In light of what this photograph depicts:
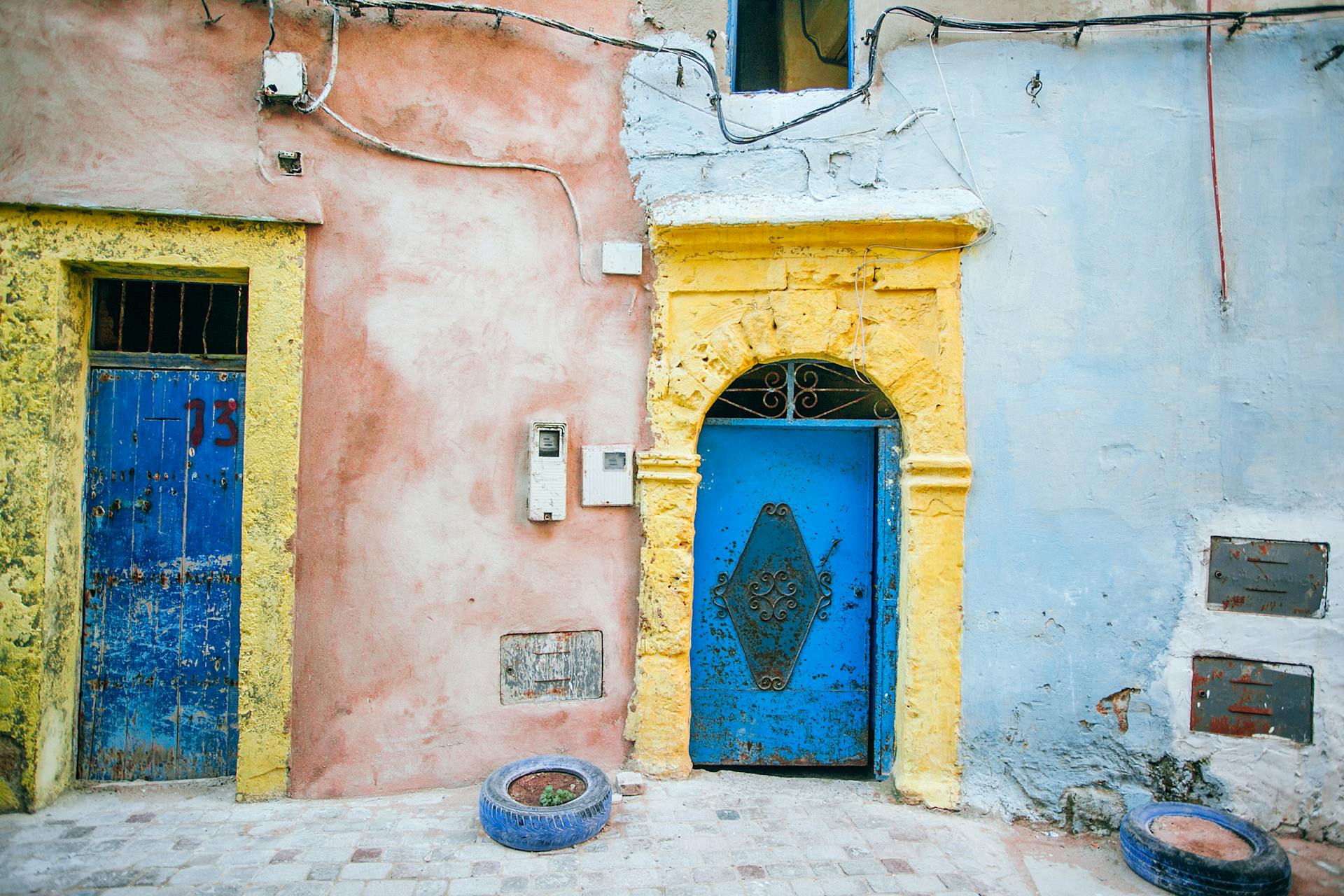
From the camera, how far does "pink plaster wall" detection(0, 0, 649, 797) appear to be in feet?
12.5

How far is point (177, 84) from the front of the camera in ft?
12.3

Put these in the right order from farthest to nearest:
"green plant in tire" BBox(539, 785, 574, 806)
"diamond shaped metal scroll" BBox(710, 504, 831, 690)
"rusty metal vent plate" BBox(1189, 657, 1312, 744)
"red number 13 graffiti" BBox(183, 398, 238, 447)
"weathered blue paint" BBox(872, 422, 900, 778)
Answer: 1. "diamond shaped metal scroll" BBox(710, 504, 831, 690)
2. "weathered blue paint" BBox(872, 422, 900, 778)
3. "red number 13 graffiti" BBox(183, 398, 238, 447)
4. "rusty metal vent plate" BBox(1189, 657, 1312, 744)
5. "green plant in tire" BBox(539, 785, 574, 806)

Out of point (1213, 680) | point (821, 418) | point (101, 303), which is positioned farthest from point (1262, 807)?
point (101, 303)

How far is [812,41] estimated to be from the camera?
4840 mm

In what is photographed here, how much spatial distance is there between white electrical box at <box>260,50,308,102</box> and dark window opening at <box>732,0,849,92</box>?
8.16ft

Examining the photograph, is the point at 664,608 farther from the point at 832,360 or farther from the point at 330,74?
the point at 330,74

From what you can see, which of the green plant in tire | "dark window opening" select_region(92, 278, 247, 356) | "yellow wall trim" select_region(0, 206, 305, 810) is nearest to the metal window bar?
"dark window opening" select_region(92, 278, 247, 356)

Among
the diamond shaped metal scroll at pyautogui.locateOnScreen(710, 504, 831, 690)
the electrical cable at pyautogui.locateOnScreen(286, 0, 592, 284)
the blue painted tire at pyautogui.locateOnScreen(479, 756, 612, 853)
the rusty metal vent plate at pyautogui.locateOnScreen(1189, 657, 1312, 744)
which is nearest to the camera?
the blue painted tire at pyautogui.locateOnScreen(479, 756, 612, 853)

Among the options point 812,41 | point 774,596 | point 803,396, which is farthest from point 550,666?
point 812,41

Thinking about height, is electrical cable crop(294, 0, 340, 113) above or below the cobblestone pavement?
above

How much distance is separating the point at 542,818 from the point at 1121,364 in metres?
3.58

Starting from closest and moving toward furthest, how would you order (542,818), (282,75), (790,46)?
(542,818), (282,75), (790,46)

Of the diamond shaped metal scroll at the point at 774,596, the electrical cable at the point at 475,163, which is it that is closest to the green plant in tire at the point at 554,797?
A: the diamond shaped metal scroll at the point at 774,596

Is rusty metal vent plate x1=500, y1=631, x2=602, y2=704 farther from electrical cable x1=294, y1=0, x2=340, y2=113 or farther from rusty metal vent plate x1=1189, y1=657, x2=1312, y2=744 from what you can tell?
rusty metal vent plate x1=1189, y1=657, x2=1312, y2=744
